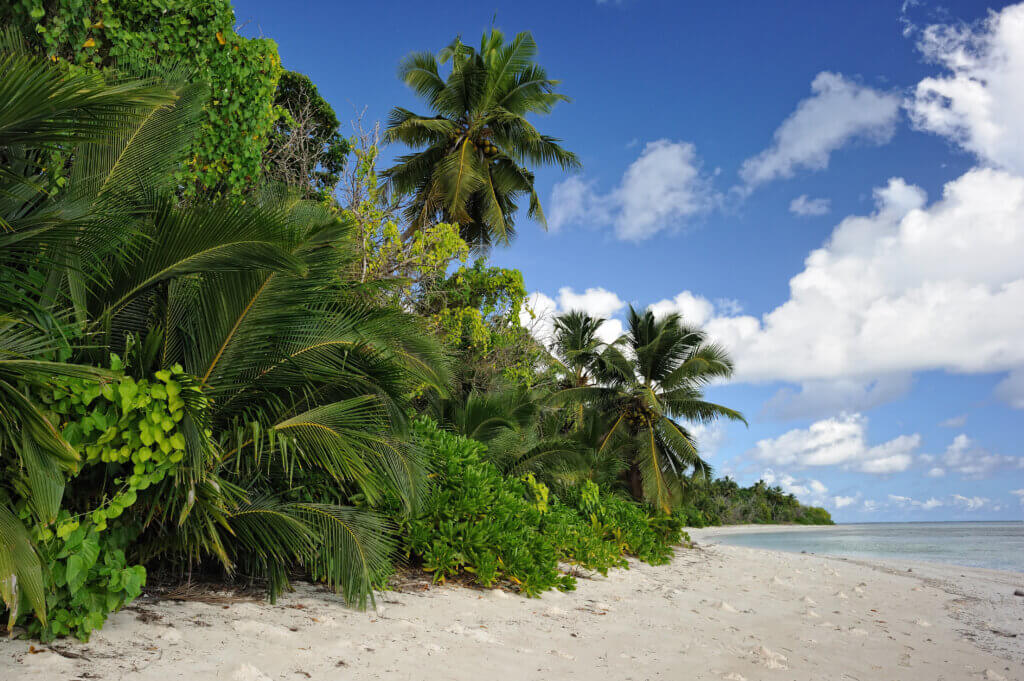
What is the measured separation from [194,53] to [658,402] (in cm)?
1541

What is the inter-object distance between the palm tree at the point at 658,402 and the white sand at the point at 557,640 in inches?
398

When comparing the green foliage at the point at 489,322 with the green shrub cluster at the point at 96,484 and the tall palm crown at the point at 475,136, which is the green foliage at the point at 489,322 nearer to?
the tall palm crown at the point at 475,136

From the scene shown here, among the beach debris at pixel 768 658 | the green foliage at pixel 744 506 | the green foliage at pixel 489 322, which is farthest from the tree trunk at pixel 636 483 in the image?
the green foliage at pixel 744 506

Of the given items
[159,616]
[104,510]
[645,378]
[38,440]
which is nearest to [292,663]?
[159,616]

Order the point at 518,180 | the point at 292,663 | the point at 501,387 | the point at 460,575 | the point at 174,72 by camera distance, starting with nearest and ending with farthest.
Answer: the point at 292,663, the point at 174,72, the point at 460,575, the point at 501,387, the point at 518,180

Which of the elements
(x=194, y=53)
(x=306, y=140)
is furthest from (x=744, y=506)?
(x=194, y=53)

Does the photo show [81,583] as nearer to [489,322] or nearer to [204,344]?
[204,344]

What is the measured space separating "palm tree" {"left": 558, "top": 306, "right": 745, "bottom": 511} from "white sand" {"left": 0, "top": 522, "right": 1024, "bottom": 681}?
1012 centimetres

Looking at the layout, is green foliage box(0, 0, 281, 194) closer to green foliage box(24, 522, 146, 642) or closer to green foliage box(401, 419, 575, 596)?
green foliage box(24, 522, 146, 642)

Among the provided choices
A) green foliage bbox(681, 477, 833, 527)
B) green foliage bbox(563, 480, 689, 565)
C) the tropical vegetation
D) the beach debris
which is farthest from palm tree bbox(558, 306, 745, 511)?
green foliage bbox(681, 477, 833, 527)

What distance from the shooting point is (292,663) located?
3.51 m

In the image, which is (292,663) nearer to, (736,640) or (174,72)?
(736,640)

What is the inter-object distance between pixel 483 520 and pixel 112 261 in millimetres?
4237

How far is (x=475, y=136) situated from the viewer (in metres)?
16.6
